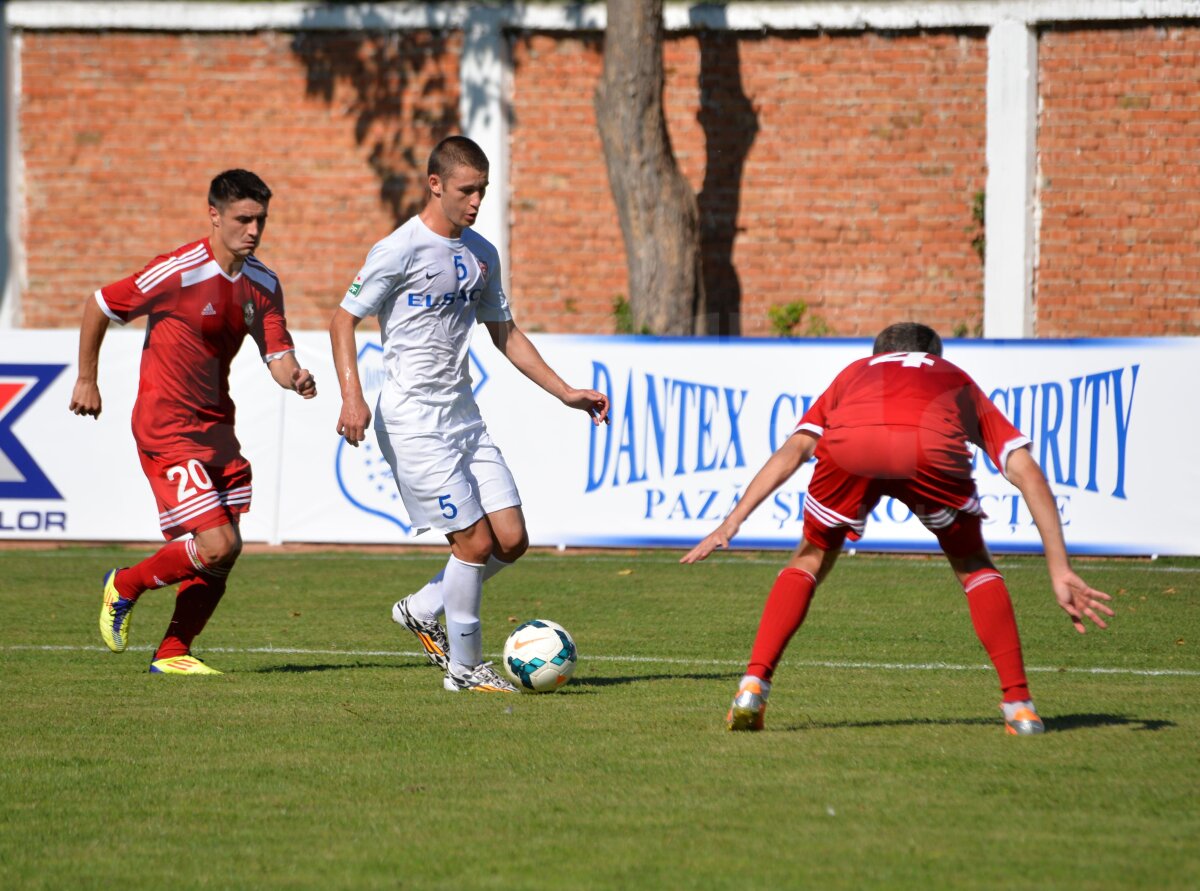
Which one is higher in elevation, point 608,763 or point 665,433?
point 665,433

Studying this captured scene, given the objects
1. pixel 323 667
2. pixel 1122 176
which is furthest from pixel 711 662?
pixel 1122 176

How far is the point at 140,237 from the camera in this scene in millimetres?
20750

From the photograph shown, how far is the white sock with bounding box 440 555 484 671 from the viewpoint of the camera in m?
7.82

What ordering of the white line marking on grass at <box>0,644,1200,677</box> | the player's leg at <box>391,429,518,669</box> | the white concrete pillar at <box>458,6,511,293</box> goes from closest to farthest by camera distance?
the player's leg at <box>391,429,518,669</box>, the white line marking on grass at <box>0,644,1200,677</box>, the white concrete pillar at <box>458,6,511,293</box>

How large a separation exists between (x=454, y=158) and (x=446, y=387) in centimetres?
99

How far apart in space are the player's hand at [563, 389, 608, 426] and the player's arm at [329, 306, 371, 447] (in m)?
0.91

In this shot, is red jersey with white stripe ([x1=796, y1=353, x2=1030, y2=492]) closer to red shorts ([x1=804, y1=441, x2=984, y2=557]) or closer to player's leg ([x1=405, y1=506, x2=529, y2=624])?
red shorts ([x1=804, y1=441, x2=984, y2=557])

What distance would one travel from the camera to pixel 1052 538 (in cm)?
638

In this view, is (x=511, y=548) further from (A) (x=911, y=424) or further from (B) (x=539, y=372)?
(A) (x=911, y=424)

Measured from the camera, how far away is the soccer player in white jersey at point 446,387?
7.68m

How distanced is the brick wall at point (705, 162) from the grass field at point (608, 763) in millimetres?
8877

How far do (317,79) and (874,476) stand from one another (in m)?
15.0

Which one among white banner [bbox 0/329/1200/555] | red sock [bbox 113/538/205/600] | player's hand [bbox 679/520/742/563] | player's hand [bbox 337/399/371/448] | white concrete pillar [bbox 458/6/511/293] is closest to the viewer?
Result: player's hand [bbox 679/520/742/563]

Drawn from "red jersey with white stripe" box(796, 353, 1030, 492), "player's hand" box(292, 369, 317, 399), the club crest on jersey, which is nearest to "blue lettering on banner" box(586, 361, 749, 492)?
the club crest on jersey
